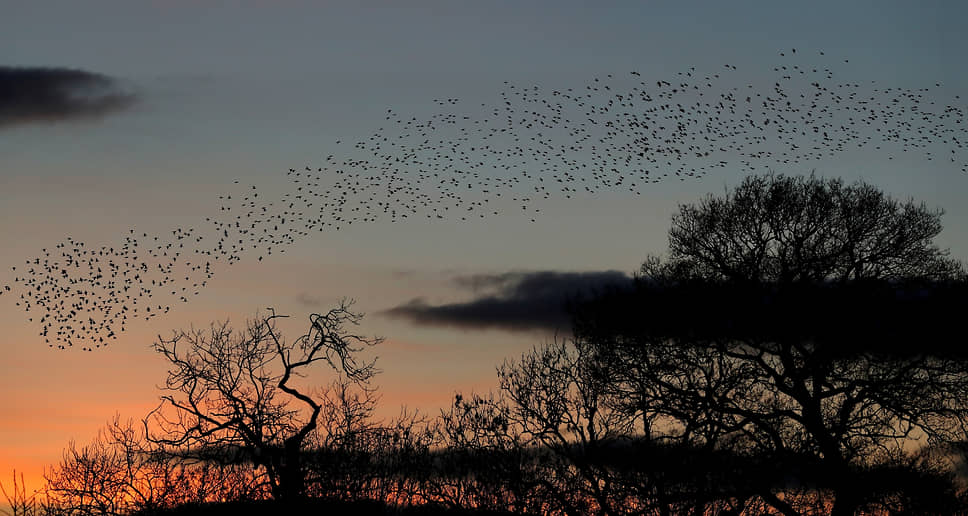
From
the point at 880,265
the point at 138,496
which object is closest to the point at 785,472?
the point at 880,265

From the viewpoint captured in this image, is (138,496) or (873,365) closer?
(873,365)

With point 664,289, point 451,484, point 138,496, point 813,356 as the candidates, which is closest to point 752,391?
point 813,356

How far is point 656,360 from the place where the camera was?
80.0 feet

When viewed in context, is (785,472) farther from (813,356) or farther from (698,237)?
(698,237)

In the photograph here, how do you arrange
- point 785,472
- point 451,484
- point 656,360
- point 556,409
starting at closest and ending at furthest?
point 785,472, point 656,360, point 556,409, point 451,484

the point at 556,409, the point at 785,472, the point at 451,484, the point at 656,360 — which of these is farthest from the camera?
the point at 451,484

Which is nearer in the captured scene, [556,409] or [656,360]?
[656,360]

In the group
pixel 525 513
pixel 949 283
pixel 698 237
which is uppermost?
pixel 698 237

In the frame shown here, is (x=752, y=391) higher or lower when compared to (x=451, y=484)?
higher

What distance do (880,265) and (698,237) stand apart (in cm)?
480

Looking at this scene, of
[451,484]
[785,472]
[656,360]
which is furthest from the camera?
[451,484]

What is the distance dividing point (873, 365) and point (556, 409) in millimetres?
8341

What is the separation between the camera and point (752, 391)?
77.2 ft

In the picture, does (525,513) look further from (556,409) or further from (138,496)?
(138,496)
